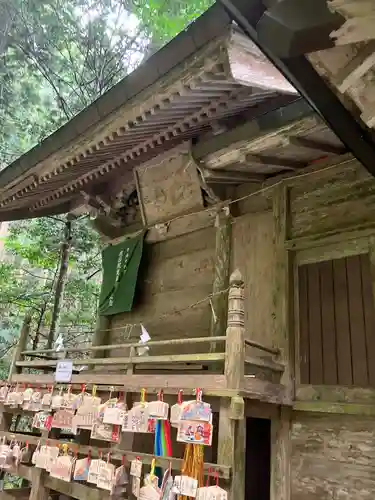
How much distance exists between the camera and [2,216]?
7988 mm

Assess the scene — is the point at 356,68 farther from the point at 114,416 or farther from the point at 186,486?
the point at 114,416

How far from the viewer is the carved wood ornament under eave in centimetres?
614

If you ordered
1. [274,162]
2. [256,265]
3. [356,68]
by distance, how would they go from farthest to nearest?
[256,265] < [274,162] < [356,68]

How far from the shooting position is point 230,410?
3.71 m

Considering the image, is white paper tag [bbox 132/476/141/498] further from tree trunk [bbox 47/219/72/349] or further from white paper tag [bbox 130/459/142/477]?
tree trunk [bbox 47/219/72/349]

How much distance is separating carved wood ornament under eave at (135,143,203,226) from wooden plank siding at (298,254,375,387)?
88.1 inches

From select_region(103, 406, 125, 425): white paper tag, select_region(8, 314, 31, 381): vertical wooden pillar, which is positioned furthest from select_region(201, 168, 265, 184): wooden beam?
select_region(8, 314, 31, 381): vertical wooden pillar

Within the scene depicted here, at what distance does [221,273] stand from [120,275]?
2.29 metres

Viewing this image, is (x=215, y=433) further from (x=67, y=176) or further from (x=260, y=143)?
(x=67, y=176)

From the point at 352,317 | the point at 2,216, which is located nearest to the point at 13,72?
the point at 2,216

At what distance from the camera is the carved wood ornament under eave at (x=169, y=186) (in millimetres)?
6145

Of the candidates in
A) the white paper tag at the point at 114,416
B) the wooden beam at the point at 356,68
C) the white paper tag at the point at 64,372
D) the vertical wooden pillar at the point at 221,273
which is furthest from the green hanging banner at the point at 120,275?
the wooden beam at the point at 356,68

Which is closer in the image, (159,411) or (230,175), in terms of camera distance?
(159,411)

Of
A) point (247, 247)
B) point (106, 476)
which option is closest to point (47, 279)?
point (247, 247)
